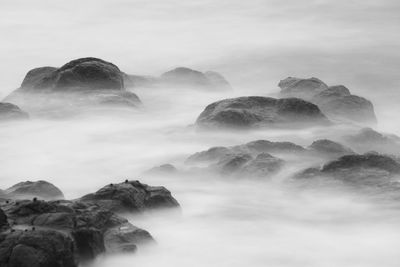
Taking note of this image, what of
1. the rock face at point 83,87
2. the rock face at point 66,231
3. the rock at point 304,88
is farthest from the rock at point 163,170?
the rock at point 304,88

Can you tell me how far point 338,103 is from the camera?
920 inches

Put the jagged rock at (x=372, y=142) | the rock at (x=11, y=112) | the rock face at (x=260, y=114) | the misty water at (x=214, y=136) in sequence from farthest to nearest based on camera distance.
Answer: the rock at (x=11, y=112) → the rock face at (x=260, y=114) → the jagged rock at (x=372, y=142) → the misty water at (x=214, y=136)

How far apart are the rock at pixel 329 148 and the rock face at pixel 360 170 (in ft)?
5.50

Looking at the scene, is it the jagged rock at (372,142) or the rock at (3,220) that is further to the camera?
the jagged rock at (372,142)

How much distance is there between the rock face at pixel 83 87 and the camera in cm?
2428

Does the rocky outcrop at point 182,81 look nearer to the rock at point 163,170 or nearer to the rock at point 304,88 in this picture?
the rock at point 304,88

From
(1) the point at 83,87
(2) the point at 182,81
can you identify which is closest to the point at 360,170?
(1) the point at 83,87

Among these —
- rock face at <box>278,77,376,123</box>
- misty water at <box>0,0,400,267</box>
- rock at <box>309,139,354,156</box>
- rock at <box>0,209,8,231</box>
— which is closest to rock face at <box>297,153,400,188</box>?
misty water at <box>0,0,400,267</box>

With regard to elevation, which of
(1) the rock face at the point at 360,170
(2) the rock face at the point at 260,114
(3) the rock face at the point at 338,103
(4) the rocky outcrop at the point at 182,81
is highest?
(4) the rocky outcrop at the point at 182,81

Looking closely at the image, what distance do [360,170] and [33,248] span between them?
7.93 meters

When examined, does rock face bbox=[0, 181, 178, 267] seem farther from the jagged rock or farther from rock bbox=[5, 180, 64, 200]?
the jagged rock

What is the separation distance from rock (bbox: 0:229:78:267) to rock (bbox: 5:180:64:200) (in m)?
3.71

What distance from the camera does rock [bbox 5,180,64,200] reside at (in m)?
14.9

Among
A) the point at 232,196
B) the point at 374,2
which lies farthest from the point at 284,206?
the point at 374,2
